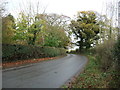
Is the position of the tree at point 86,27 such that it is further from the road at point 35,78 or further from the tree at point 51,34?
the road at point 35,78

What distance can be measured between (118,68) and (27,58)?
11.5m

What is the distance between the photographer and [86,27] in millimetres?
40344

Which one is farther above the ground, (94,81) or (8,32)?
(8,32)

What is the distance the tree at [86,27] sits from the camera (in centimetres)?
4038

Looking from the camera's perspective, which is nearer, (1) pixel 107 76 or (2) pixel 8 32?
(1) pixel 107 76

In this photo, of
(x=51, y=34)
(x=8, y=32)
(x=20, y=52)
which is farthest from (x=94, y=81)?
(x=51, y=34)

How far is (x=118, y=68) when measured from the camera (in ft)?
19.7

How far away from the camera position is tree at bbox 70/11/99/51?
4038 cm

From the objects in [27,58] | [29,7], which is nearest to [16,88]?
[27,58]

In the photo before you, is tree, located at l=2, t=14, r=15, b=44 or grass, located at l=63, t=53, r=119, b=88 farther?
tree, located at l=2, t=14, r=15, b=44

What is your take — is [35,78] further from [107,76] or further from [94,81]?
[107,76]

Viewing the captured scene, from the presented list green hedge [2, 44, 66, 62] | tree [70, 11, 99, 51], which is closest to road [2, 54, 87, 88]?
green hedge [2, 44, 66, 62]

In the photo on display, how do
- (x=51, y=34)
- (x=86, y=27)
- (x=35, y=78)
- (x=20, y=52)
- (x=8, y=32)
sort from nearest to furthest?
1. (x=35, y=78)
2. (x=20, y=52)
3. (x=8, y=32)
4. (x=51, y=34)
5. (x=86, y=27)

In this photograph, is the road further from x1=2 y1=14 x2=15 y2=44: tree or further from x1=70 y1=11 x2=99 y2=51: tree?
x1=70 y1=11 x2=99 y2=51: tree
